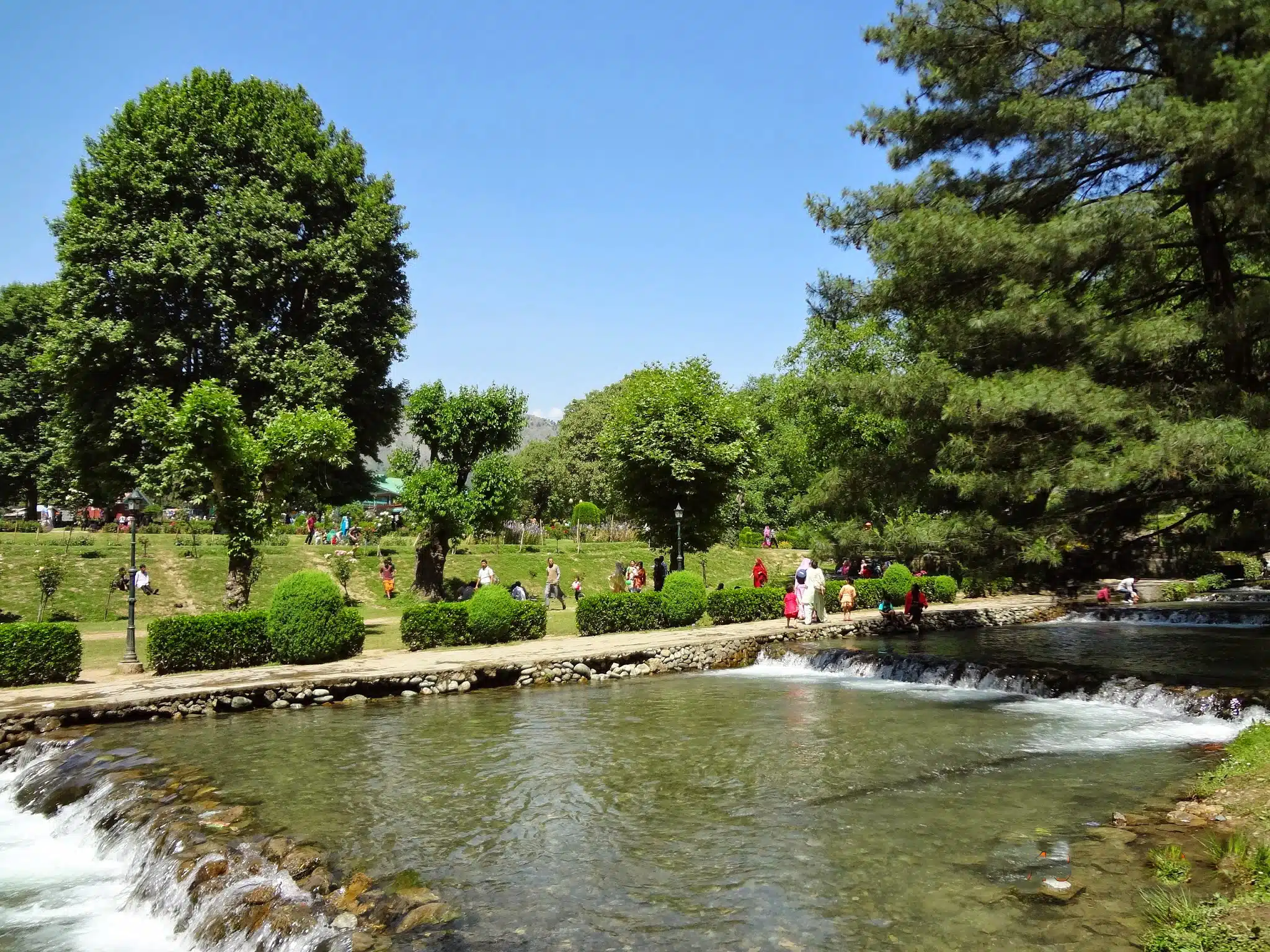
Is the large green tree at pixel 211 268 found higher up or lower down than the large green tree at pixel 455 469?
higher up

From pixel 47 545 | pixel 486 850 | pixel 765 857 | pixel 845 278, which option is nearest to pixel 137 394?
pixel 47 545

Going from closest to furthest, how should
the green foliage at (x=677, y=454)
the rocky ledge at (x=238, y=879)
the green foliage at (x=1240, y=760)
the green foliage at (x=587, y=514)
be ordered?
A: the rocky ledge at (x=238, y=879), the green foliage at (x=1240, y=760), the green foliage at (x=677, y=454), the green foliage at (x=587, y=514)

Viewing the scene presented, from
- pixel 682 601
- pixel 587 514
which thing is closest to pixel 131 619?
pixel 682 601

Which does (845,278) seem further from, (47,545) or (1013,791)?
(47,545)

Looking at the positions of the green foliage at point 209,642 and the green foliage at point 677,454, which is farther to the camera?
the green foliage at point 677,454

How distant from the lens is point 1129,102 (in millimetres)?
11875

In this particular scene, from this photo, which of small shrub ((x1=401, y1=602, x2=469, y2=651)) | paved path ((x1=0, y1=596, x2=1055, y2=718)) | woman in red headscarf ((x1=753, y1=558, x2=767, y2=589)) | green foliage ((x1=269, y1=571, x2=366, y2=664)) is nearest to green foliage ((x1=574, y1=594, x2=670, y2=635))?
paved path ((x1=0, y1=596, x2=1055, y2=718))

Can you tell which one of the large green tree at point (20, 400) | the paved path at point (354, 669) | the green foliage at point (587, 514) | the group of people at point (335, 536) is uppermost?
the large green tree at point (20, 400)

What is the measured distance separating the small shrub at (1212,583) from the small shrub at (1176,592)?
0.44m

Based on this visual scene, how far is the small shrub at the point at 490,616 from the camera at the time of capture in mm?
19625

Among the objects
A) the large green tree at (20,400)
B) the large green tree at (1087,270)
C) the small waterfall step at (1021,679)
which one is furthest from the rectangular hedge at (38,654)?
the large green tree at (20,400)

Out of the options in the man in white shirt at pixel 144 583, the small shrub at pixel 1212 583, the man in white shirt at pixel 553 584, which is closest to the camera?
the man in white shirt at pixel 144 583

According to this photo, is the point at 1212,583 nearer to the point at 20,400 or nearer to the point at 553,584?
the point at 553,584

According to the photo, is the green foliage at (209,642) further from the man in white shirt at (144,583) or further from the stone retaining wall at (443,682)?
the man in white shirt at (144,583)
